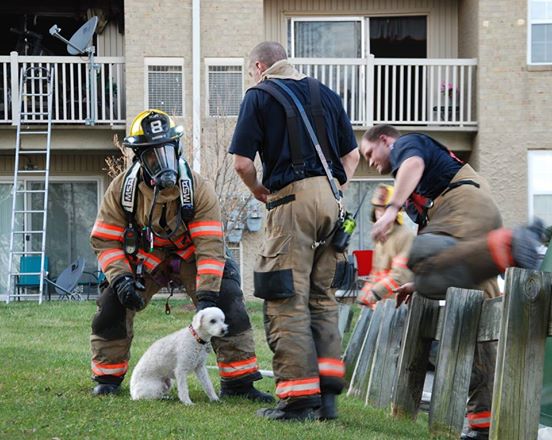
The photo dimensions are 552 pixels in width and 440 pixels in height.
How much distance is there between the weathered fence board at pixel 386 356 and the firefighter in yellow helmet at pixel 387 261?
1.13 feet

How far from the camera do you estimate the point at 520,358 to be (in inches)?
205

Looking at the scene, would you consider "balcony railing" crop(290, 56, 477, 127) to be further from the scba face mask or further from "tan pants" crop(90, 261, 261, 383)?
the scba face mask

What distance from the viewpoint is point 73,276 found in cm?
2081

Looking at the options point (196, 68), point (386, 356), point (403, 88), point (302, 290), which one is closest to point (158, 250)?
point (302, 290)

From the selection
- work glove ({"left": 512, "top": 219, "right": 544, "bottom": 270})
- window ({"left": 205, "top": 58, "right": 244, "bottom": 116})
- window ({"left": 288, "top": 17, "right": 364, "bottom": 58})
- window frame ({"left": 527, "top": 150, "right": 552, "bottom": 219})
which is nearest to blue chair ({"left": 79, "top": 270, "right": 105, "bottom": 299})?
window ({"left": 205, "top": 58, "right": 244, "bottom": 116})

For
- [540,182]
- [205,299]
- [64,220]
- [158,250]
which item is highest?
[540,182]

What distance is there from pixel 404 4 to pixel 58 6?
7.11 metres

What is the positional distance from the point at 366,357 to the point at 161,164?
2.84m

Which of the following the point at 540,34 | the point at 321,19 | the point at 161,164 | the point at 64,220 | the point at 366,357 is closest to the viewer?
the point at 161,164

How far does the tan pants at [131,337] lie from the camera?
25.2ft

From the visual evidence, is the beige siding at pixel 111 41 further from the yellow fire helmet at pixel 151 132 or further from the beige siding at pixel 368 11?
the yellow fire helmet at pixel 151 132

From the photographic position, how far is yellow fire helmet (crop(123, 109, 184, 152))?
7.31 m

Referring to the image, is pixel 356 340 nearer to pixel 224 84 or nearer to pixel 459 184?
pixel 459 184

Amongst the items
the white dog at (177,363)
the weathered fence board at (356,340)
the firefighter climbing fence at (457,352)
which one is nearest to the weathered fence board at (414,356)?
the firefighter climbing fence at (457,352)
